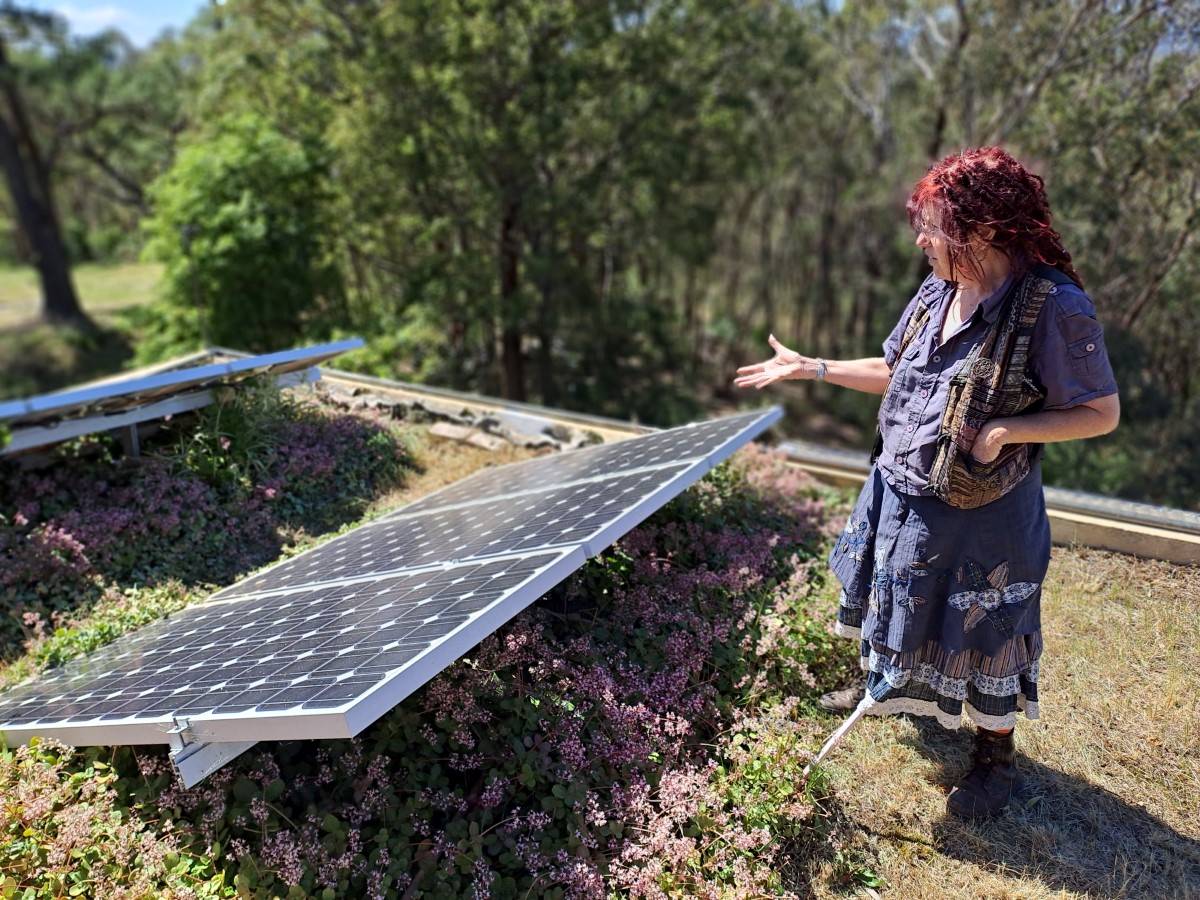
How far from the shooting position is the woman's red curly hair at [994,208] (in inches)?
111

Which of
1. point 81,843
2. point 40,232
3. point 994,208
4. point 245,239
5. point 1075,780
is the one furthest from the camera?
point 40,232

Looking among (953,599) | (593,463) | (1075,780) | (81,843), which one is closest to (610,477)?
(593,463)

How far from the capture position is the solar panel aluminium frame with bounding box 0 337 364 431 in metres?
4.88

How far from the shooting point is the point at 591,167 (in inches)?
629

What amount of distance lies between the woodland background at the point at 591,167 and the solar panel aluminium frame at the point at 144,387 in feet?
27.8

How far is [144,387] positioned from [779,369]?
426cm

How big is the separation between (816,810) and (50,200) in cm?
3236

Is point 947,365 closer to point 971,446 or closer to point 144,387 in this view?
point 971,446

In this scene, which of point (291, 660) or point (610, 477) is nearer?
point (291, 660)

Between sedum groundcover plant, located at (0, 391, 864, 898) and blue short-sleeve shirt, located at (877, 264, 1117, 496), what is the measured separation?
1484mm

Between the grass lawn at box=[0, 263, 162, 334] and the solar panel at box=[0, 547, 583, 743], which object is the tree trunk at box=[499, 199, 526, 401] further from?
the solar panel at box=[0, 547, 583, 743]

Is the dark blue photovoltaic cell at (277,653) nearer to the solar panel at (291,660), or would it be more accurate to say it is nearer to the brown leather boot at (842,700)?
the solar panel at (291,660)

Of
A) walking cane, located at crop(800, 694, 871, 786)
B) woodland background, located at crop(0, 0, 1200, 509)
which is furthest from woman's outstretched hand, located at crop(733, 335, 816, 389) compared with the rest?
woodland background, located at crop(0, 0, 1200, 509)

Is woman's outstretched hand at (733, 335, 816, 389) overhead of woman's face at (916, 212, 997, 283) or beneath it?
beneath
